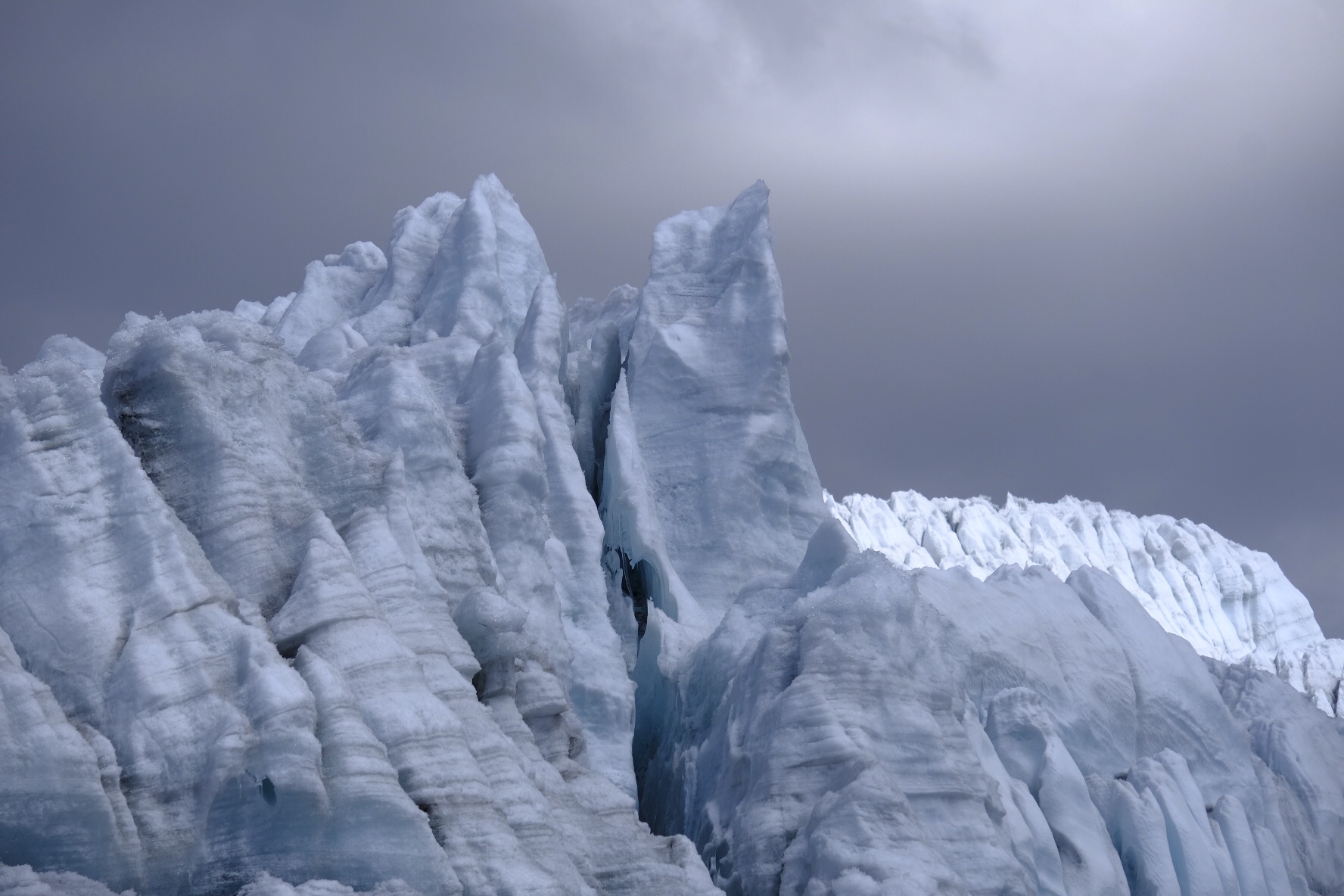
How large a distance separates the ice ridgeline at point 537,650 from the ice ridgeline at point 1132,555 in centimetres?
3920

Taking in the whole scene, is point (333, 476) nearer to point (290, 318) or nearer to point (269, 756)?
point (269, 756)

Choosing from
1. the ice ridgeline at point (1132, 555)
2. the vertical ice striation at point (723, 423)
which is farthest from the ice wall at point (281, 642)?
the ice ridgeline at point (1132, 555)

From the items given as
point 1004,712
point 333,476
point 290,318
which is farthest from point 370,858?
point 290,318

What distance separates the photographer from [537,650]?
16.8m

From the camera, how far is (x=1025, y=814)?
62.3ft

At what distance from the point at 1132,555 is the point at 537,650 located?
60.5 meters

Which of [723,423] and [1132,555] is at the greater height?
[1132,555]

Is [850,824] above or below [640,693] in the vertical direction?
below

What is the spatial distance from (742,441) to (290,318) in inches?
429

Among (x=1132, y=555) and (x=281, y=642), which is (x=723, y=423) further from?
(x=1132, y=555)

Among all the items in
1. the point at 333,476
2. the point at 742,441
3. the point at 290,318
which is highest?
the point at 290,318

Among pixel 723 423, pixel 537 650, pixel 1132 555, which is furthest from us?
pixel 1132 555

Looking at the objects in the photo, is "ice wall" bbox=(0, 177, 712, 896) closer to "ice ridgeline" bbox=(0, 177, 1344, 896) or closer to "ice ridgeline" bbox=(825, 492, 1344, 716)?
"ice ridgeline" bbox=(0, 177, 1344, 896)

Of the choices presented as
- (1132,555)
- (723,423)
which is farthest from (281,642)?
(1132,555)
